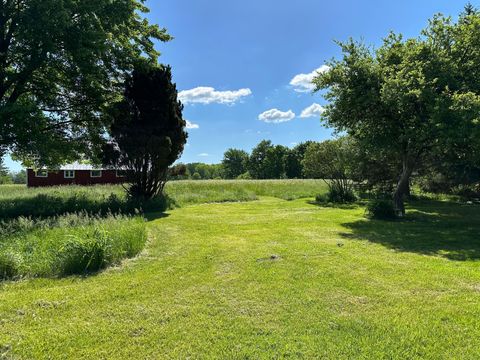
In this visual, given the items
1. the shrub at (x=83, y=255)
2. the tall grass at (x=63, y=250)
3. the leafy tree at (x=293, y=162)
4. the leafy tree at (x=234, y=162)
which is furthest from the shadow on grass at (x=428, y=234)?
the leafy tree at (x=234, y=162)

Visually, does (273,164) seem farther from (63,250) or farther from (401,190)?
(63,250)

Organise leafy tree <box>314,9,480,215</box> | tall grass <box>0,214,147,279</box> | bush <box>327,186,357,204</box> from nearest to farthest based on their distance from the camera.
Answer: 1. tall grass <box>0,214,147,279</box>
2. leafy tree <box>314,9,480,215</box>
3. bush <box>327,186,357,204</box>

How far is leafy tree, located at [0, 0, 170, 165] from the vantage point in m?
11.4

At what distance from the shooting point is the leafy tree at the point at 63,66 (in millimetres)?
11414

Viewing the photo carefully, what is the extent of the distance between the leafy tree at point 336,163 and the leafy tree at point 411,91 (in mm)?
6777

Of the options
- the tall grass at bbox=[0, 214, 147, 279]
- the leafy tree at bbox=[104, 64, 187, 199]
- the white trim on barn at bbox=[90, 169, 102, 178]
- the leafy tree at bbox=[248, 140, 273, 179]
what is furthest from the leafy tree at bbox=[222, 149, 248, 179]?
the tall grass at bbox=[0, 214, 147, 279]

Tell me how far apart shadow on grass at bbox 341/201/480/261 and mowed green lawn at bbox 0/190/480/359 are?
5.1 inches

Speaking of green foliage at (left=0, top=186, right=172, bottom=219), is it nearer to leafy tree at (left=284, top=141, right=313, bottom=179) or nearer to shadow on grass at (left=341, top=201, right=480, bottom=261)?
shadow on grass at (left=341, top=201, right=480, bottom=261)

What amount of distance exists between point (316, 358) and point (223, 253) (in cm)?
434

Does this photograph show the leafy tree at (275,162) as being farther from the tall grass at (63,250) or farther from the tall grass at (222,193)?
the tall grass at (63,250)

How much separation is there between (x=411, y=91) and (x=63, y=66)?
45.5 ft

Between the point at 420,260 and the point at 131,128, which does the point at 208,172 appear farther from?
the point at 420,260

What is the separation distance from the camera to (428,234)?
1010 centimetres

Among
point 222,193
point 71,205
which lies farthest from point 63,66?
point 222,193
